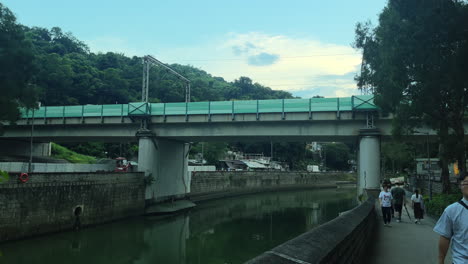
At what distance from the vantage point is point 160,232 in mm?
24469

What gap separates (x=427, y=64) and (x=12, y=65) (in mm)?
26980

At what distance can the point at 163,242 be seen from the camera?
21422 millimetres

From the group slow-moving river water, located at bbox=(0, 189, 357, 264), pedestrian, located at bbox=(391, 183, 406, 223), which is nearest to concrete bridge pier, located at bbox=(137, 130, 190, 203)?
slow-moving river water, located at bbox=(0, 189, 357, 264)

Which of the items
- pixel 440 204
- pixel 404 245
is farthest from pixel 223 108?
pixel 404 245

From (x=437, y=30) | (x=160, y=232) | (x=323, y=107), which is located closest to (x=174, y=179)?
(x=160, y=232)

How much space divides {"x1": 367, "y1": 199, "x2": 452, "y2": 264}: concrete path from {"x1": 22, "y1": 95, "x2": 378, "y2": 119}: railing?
43.4ft

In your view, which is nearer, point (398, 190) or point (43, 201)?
point (398, 190)

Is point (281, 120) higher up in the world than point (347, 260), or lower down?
higher up

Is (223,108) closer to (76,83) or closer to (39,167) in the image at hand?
(39,167)

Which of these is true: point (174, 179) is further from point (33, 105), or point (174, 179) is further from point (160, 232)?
point (33, 105)

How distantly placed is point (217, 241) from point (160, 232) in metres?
4.92

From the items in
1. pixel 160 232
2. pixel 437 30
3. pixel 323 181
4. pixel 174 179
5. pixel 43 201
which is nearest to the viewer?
pixel 437 30

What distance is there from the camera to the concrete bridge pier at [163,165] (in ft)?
105

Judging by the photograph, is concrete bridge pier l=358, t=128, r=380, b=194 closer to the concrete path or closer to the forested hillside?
the concrete path
